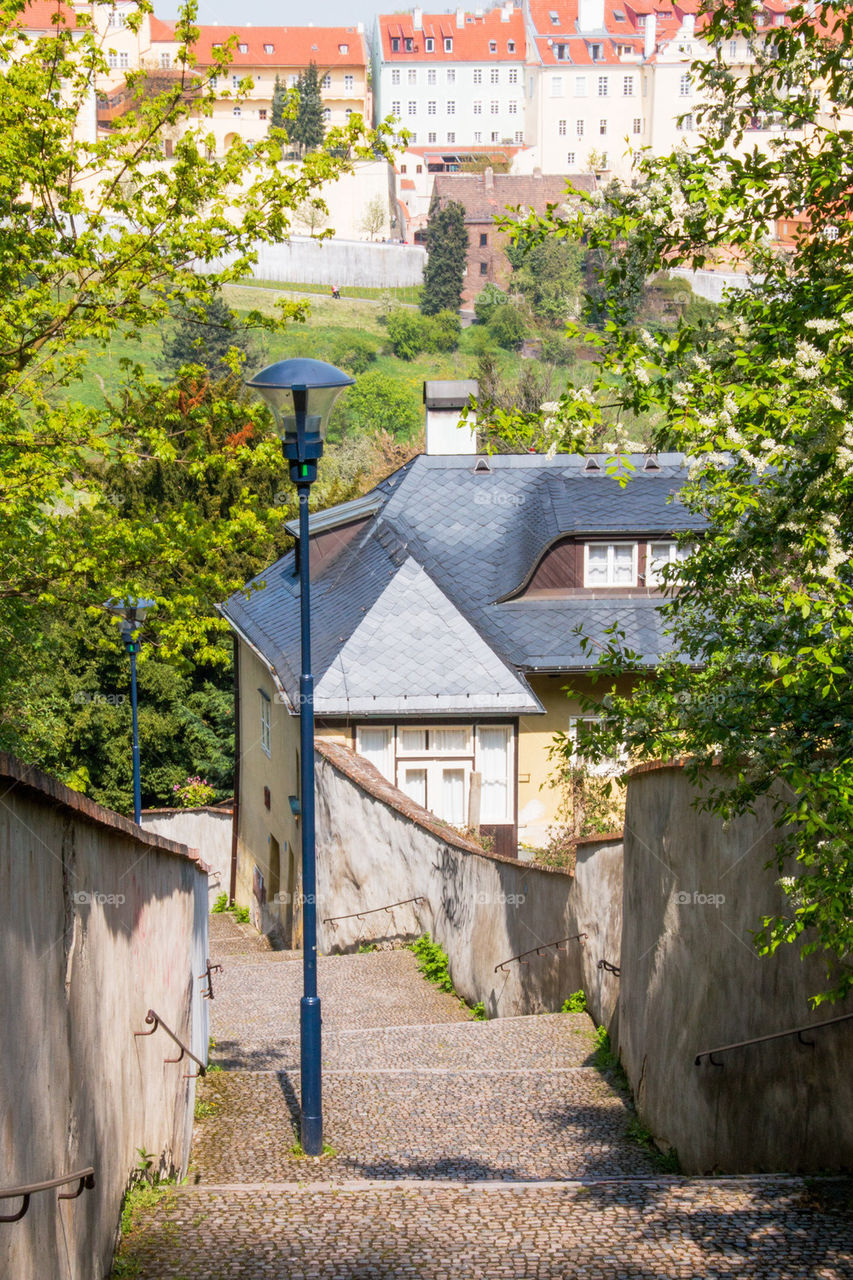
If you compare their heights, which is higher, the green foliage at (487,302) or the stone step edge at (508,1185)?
the green foliage at (487,302)

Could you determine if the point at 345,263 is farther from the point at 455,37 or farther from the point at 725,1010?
the point at 725,1010

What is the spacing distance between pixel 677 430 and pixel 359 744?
50.7ft

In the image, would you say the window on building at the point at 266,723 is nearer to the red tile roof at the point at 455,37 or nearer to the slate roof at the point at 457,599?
the slate roof at the point at 457,599

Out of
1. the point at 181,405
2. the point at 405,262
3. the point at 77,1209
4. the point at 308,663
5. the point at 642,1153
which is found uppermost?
the point at 405,262

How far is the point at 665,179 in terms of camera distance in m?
7.06

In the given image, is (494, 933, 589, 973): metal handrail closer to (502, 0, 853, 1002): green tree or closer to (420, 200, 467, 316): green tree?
(502, 0, 853, 1002): green tree

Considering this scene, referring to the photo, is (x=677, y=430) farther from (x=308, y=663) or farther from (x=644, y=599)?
(x=644, y=599)

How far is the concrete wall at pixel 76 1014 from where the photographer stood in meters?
3.91

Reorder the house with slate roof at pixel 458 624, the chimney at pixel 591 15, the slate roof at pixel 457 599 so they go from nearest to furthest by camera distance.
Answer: the slate roof at pixel 457 599
the house with slate roof at pixel 458 624
the chimney at pixel 591 15

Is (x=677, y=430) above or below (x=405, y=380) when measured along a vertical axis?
below

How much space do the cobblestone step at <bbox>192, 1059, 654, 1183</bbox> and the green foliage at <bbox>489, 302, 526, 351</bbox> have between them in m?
96.8

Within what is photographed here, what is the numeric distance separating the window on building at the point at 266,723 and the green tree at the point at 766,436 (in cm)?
1567

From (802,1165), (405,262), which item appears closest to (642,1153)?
(802,1165)

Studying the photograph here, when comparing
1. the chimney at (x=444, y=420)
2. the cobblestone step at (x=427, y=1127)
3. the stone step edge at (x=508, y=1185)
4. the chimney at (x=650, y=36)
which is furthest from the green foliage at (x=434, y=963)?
the chimney at (x=650, y=36)
